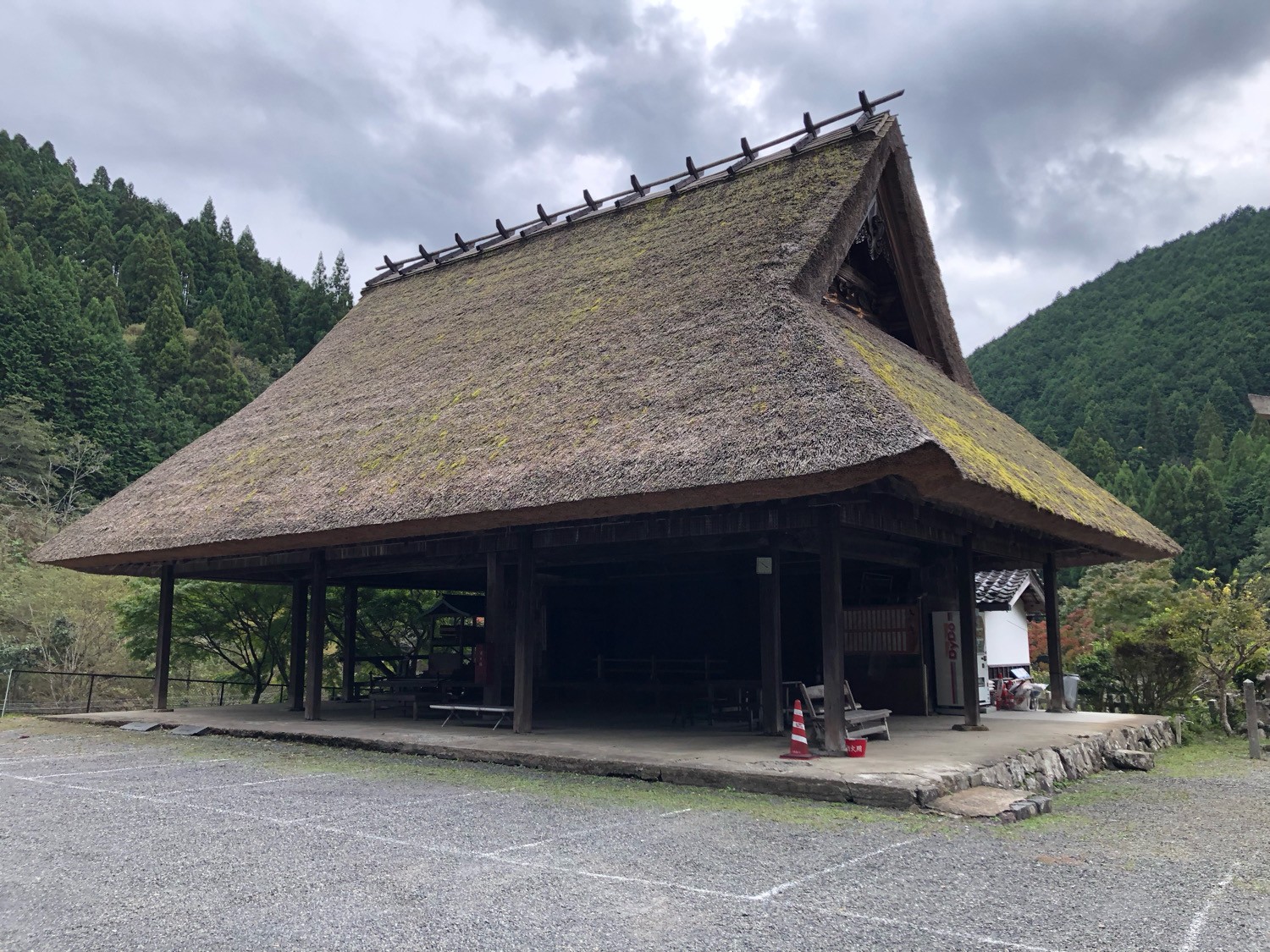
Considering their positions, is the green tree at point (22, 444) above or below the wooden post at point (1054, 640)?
above

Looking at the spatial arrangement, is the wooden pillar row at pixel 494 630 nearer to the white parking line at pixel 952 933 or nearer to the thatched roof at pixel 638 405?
the thatched roof at pixel 638 405

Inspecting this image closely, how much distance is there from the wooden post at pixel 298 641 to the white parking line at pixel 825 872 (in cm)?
1159

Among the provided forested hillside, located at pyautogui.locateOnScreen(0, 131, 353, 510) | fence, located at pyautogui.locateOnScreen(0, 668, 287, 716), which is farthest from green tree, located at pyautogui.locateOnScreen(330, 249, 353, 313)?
fence, located at pyautogui.locateOnScreen(0, 668, 287, 716)

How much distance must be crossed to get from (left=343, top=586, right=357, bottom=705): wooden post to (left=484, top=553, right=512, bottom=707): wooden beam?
4.17 metres

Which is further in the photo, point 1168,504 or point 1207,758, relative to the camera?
point 1168,504

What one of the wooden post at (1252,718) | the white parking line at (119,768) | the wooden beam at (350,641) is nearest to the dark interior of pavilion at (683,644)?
the wooden beam at (350,641)

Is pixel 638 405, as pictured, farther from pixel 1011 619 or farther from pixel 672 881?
pixel 1011 619

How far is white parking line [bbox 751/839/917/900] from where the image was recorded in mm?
4363

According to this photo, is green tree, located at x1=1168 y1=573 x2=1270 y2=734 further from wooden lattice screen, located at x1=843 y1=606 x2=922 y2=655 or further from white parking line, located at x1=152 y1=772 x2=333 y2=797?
white parking line, located at x1=152 y1=772 x2=333 y2=797

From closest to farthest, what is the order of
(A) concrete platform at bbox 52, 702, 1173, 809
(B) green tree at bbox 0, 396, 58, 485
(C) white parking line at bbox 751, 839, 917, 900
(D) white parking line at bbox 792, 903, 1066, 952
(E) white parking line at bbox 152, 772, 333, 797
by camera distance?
(D) white parking line at bbox 792, 903, 1066, 952, (C) white parking line at bbox 751, 839, 917, 900, (A) concrete platform at bbox 52, 702, 1173, 809, (E) white parking line at bbox 152, 772, 333, 797, (B) green tree at bbox 0, 396, 58, 485

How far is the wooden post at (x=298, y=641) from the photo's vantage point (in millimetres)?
14734

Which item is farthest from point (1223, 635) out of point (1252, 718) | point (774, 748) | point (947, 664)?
point (774, 748)

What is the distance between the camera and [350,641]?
16781mm

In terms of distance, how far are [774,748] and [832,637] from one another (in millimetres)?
1421
